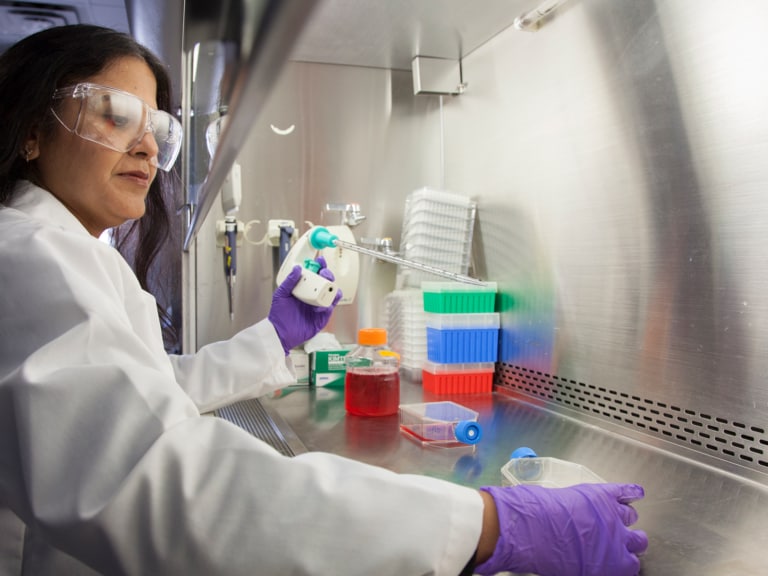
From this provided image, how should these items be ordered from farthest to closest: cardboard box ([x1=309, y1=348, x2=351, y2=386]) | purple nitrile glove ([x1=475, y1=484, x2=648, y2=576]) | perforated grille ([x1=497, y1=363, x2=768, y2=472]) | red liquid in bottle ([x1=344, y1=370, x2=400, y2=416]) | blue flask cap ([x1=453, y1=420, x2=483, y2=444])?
cardboard box ([x1=309, y1=348, x2=351, y2=386]) → red liquid in bottle ([x1=344, y1=370, x2=400, y2=416]) → blue flask cap ([x1=453, y1=420, x2=483, y2=444]) → perforated grille ([x1=497, y1=363, x2=768, y2=472]) → purple nitrile glove ([x1=475, y1=484, x2=648, y2=576])

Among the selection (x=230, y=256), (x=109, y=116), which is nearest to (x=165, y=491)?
(x=109, y=116)

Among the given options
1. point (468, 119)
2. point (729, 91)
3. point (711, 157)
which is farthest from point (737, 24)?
point (468, 119)

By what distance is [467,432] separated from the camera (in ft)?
4.13

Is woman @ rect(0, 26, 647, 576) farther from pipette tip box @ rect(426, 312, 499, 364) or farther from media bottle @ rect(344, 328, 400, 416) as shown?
pipette tip box @ rect(426, 312, 499, 364)

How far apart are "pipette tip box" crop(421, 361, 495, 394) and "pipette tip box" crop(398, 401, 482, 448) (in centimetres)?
28

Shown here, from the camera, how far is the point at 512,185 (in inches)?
72.7

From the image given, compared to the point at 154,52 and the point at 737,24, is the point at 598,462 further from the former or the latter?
the point at 154,52

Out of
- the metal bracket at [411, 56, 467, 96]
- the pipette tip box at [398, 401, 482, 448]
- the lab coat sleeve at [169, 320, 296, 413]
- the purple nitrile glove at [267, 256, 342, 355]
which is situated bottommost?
the pipette tip box at [398, 401, 482, 448]

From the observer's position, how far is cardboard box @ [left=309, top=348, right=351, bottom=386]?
1.91 m

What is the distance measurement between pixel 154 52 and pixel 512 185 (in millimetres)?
1142

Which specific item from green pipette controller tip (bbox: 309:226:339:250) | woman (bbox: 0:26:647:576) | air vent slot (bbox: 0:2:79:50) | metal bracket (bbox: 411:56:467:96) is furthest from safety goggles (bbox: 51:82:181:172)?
air vent slot (bbox: 0:2:79:50)

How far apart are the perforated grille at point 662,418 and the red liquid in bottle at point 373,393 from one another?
0.45 metres

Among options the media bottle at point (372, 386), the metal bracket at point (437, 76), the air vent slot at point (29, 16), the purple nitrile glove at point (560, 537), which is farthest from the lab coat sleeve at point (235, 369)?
the air vent slot at point (29, 16)

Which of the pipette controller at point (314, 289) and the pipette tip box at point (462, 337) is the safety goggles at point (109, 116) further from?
the pipette tip box at point (462, 337)
